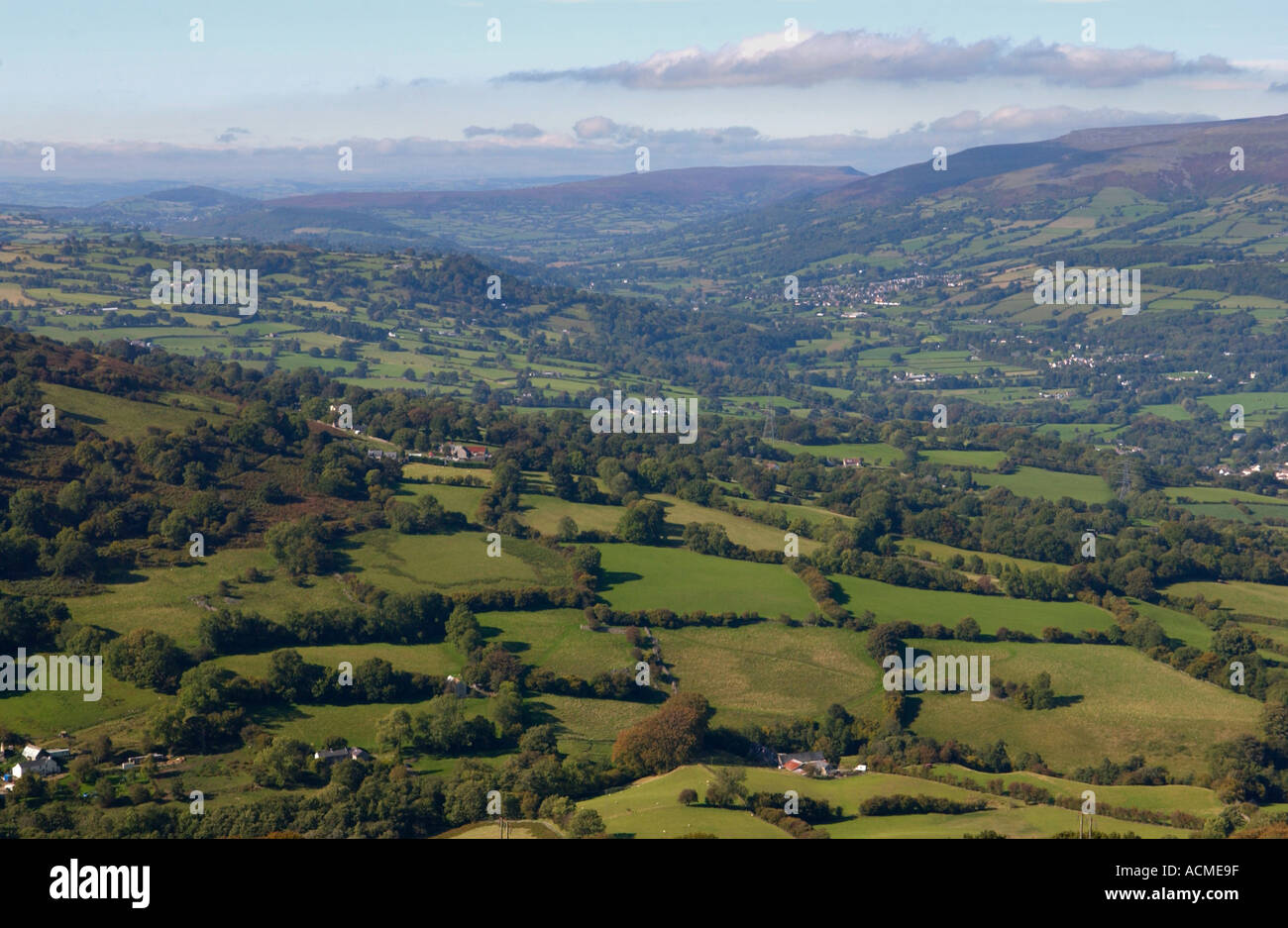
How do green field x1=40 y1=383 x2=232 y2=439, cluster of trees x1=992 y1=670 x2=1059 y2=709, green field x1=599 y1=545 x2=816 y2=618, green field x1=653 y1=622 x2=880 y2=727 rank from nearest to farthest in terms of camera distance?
green field x1=653 y1=622 x2=880 y2=727 < cluster of trees x1=992 y1=670 x2=1059 y2=709 < green field x1=599 y1=545 x2=816 y2=618 < green field x1=40 y1=383 x2=232 y2=439

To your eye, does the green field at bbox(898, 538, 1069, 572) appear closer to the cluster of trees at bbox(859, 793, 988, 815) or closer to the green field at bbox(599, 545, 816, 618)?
the green field at bbox(599, 545, 816, 618)

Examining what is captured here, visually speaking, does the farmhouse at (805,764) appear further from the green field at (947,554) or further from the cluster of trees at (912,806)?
the green field at (947,554)

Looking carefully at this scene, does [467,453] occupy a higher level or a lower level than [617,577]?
higher

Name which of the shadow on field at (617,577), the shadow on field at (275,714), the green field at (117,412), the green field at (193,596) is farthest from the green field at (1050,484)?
the shadow on field at (275,714)

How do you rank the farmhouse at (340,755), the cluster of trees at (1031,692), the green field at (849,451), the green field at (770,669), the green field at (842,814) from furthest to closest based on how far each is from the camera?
the green field at (849,451), the cluster of trees at (1031,692), the green field at (770,669), the farmhouse at (340,755), the green field at (842,814)

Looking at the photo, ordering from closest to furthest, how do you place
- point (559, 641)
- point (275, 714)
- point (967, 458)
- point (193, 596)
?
1. point (275, 714)
2. point (193, 596)
3. point (559, 641)
4. point (967, 458)

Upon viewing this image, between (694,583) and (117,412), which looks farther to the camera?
(117,412)

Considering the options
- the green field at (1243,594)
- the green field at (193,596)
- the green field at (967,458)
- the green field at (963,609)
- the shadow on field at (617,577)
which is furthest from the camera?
the green field at (967,458)

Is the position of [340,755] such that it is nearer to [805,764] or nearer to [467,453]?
[805,764]

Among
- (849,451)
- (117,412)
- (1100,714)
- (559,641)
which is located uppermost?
(117,412)

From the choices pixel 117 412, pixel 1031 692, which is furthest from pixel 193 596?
pixel 1031 692

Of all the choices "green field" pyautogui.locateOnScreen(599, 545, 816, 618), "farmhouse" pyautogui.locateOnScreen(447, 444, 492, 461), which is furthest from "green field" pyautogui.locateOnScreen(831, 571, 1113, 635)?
"farmhouse" pyautogui.locateOnScreen(447, 444, 492, 461)
